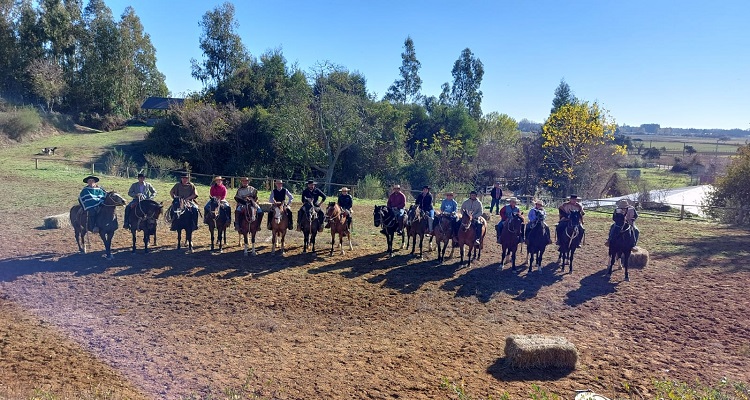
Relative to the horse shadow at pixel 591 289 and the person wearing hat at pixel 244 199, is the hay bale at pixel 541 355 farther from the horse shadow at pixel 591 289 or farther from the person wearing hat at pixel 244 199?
the person wearing hat at pixel 244 199

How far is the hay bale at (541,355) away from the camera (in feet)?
23.3

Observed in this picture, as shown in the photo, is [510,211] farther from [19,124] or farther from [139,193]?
[19,124]

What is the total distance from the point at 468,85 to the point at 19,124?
4281 cm

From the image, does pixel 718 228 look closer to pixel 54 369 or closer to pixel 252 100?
pixel 54 369

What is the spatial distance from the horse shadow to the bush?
147 feet

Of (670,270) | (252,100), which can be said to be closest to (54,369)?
(670,270)

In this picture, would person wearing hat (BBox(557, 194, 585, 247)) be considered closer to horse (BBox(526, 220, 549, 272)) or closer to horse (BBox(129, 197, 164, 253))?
horse (BBox(526, 220, 549, 272))

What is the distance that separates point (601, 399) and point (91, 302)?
8863 mm

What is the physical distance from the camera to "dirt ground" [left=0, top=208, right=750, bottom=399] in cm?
658

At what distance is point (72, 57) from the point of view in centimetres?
4859

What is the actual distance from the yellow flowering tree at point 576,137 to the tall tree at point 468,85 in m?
18.2

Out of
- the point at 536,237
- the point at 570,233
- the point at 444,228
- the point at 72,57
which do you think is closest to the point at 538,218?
the point at 536,237

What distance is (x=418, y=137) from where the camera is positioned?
4319cm

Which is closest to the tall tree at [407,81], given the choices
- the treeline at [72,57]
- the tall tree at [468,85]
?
the tall tree at [468,85]
